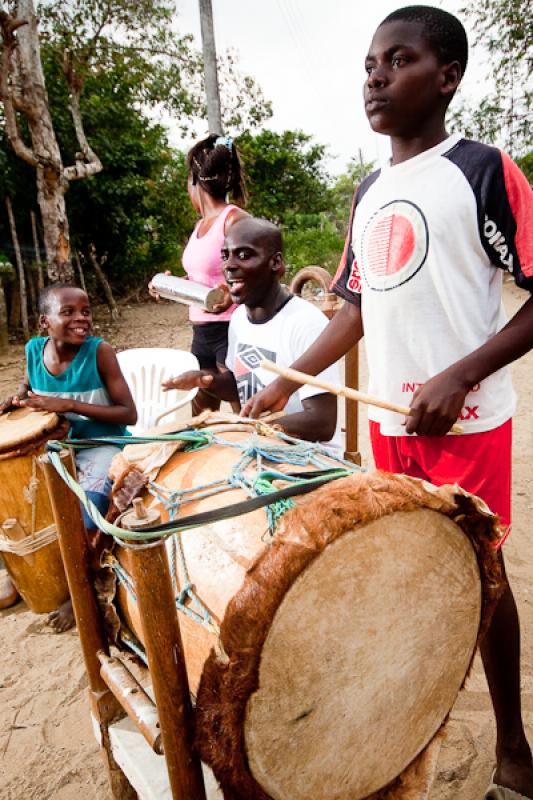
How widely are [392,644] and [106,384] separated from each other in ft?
6.32

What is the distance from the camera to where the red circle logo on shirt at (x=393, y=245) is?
4.32 feet

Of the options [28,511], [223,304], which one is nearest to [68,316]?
[223,304]

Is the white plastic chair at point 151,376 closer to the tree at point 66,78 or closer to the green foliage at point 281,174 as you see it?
the tree at point 66,78

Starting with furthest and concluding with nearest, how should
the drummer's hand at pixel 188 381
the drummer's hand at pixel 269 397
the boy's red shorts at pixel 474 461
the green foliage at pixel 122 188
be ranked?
the green foliage at pixel 122 188 < the drummer's hand at pixel 188 381 < the drummer's hand at pixel 269 397 < the boy's red shorts at pixel 474 461

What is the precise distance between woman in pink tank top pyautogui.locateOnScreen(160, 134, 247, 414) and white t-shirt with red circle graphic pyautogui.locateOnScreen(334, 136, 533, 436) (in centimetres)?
153

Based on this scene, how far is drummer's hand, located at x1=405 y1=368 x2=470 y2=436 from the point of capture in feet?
4.08

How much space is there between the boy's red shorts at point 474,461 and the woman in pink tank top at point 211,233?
163 centimetres

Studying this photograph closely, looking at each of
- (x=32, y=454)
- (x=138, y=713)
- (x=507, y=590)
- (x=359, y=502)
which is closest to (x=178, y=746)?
(x=138, y=713)

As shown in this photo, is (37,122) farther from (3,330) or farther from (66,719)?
(66,719)

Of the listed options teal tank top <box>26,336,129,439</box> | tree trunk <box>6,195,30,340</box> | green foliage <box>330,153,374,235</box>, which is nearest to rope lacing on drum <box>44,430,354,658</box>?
teal tank top <box>26,336,129,439</box>

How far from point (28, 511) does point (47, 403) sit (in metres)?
0.46

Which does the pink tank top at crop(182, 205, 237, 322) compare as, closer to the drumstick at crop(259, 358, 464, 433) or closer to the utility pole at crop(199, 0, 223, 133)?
the drumstick at crop(259, 358, 464, 433)

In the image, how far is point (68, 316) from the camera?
2482mm

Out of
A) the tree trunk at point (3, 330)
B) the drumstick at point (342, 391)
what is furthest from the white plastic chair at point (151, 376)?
the tree trunk at point (3, 330)
